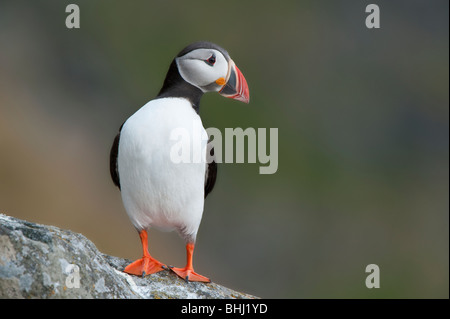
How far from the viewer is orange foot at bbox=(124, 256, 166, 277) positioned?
3.34 m

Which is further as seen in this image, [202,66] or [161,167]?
[202,66]

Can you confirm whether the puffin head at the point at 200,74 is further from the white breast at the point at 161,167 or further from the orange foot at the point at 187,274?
the orange foot at the point at 187,274

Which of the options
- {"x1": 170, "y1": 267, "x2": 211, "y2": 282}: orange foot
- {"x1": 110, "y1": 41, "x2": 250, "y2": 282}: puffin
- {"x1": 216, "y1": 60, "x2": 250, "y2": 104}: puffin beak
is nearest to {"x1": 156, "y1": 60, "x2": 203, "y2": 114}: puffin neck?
{"x1": 110, "y1": 41, "x2": 250, "y2": 282}: puffin

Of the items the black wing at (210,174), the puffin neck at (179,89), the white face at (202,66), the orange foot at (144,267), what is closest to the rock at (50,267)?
the orange foot at (144,267)

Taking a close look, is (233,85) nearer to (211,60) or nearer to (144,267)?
A: (211,60)

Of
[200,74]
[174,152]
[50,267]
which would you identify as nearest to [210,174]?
[174,152]

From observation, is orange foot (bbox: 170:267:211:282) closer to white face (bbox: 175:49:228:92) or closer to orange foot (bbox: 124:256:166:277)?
orange foot (bbox: 124:256:166:277)

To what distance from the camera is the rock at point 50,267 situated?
2445 mm

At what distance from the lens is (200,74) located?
349 centimetres

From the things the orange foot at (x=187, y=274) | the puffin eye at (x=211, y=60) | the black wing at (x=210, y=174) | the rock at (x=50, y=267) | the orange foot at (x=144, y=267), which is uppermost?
the puffin eye at (x=211, y=60)

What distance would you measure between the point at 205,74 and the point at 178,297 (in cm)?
118

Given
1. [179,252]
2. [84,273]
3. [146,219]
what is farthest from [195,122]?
[179,252]

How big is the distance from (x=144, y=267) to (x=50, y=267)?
3.01 ft
